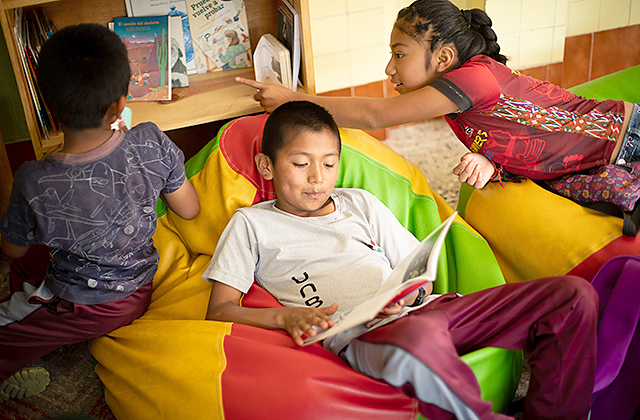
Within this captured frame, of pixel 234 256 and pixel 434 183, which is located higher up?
pixel 234 256

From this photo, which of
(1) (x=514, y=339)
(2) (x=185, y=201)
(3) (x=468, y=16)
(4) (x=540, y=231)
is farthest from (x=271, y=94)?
(1) (x=514, y=339)

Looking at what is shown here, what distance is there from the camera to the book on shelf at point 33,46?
1584 mm

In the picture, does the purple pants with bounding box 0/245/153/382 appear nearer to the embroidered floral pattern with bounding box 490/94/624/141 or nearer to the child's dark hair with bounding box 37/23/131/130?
the child's dark hair with bounding box 37/23/131/130

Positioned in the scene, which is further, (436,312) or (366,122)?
(366,122)

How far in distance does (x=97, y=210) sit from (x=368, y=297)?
70 centimetres

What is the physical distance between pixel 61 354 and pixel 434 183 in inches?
69.1

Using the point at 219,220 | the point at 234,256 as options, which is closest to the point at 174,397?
the point at 234,256

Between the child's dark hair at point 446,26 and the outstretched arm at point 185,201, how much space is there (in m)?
0.83

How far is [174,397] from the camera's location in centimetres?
114

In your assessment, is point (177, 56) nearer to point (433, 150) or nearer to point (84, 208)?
point (84, 208)

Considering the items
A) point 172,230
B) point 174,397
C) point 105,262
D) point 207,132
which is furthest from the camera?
point 207,132

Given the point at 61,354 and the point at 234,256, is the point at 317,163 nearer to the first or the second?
the point at 234,256

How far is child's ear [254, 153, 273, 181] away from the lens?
4.77 ft

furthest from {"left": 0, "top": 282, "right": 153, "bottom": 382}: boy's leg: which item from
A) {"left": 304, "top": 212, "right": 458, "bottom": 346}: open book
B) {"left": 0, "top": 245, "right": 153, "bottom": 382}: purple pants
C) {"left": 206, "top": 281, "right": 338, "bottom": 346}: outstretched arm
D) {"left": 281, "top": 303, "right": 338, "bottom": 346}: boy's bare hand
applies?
{"left": 304, "top": 212, "right": 458, "bottom": 346}: open book
